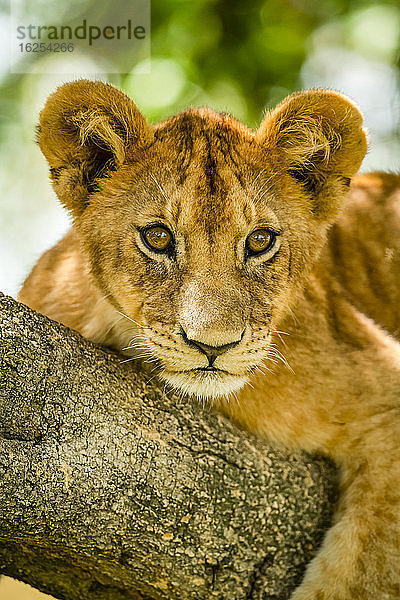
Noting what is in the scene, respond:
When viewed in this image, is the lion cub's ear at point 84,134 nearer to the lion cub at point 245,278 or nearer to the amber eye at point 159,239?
the lion cub at point 245,278

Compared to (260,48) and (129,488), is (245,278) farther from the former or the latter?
(260,48)

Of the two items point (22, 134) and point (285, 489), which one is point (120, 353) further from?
point (22, 134)

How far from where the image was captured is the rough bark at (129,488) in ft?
11.2

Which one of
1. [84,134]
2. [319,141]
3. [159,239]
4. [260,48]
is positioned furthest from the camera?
[260,48]

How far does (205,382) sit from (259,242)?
2.30 ft

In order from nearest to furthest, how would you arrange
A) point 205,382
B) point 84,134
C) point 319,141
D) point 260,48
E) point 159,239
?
point 205,382, point 159,239, point 84,134, point 319,141, point 260,48

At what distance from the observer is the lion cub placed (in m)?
3.63

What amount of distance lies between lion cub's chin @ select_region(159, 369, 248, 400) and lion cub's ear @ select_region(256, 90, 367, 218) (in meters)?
1.08

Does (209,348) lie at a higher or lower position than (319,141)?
lower

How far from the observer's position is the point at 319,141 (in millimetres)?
4035

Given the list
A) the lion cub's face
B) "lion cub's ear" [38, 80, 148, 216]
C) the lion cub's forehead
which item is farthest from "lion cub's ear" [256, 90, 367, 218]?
"lion cub's ear" [38, 80, 148, 216]

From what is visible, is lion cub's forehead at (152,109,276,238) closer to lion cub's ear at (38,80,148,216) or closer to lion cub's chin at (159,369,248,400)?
lion cub's ear at (38,80,148,216)

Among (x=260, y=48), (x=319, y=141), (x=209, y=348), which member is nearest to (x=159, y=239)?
(x=209, y=348)

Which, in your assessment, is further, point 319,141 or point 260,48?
point 260,48
